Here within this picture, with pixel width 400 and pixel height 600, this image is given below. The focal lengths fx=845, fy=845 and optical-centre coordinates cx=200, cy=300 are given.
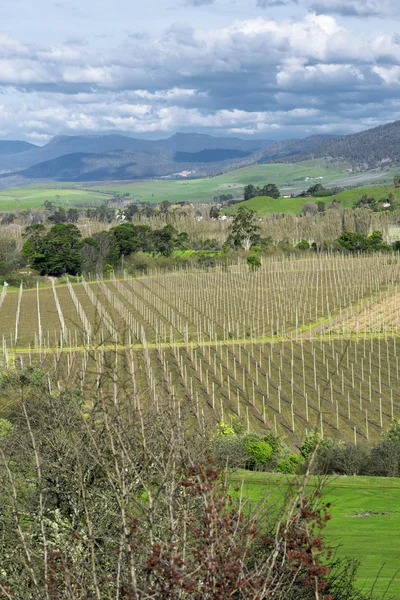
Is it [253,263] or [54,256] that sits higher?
[54,256]

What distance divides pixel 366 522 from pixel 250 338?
3016 centimetres

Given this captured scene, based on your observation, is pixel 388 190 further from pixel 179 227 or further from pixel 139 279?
pixel 139 279

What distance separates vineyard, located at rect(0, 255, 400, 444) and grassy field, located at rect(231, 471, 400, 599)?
2143mm

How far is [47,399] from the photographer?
1420 centimetres

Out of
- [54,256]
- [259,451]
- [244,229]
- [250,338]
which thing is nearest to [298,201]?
[244,229]

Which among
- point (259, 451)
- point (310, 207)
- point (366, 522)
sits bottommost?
point (259, 451)

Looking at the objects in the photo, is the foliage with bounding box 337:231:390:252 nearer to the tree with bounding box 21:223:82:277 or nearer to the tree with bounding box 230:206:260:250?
the tree with bounding box 230:206:260:250

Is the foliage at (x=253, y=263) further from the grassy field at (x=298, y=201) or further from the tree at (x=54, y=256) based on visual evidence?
the grassy field at (x=298, y=201)

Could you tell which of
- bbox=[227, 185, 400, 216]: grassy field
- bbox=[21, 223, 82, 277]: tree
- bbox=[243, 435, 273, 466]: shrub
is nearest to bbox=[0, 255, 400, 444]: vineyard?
bbox=[243, 435, 273, 466]: shrub

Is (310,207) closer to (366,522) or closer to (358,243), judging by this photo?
(358,243)

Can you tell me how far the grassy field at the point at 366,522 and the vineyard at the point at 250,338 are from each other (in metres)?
2.14

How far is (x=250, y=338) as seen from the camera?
157 ft

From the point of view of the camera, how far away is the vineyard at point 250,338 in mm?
33688

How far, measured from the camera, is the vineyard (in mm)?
33688
